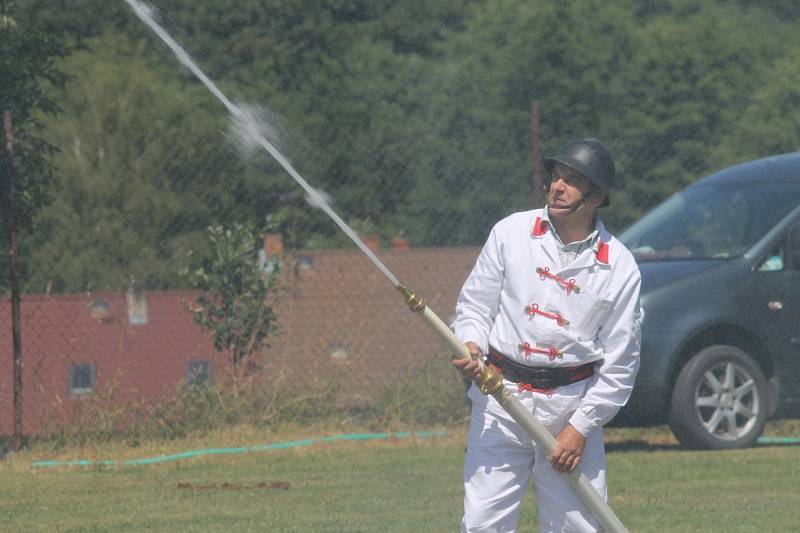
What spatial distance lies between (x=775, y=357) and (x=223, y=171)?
18.9ft

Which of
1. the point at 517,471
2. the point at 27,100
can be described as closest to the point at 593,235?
the point at 517,471

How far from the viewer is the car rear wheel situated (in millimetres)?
9977

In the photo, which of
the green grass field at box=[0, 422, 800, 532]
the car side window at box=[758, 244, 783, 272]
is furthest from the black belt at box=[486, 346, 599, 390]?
the car side window at box=[758, 244, 783, 272]

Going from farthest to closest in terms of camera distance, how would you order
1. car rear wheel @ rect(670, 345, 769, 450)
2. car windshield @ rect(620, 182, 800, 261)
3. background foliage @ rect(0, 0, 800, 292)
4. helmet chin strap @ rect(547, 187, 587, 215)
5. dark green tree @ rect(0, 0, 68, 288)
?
background foliage @ rect(0, 0, 800, 292), dark green tree @ rect(0, 0, 68, 288), car windshield @ rect(620, 182, 800, 261), car rear wheel @ rect(670, 345, 769, 450), helmet chin strap @ rect(547, 187, 587, 215)

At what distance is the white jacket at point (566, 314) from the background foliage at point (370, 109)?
1.41 m

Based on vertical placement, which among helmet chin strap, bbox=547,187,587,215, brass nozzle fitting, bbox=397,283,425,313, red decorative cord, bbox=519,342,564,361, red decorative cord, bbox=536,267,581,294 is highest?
helmet chin strap, bbox=547,187,587,215

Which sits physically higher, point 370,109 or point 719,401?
point 370,109

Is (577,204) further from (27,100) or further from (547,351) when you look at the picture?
(27,100)

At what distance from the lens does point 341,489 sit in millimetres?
8664

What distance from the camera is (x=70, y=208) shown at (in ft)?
146

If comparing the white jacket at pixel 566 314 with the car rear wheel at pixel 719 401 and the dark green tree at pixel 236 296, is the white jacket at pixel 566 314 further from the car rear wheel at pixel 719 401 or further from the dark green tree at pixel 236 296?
the dark green tree at pixel 236 296

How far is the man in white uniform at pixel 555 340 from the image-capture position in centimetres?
511

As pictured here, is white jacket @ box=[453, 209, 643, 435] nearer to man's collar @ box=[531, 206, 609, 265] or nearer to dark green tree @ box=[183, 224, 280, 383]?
man's collar @ box=[531, 206, 609, 265]

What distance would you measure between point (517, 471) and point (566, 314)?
1.93 feet
